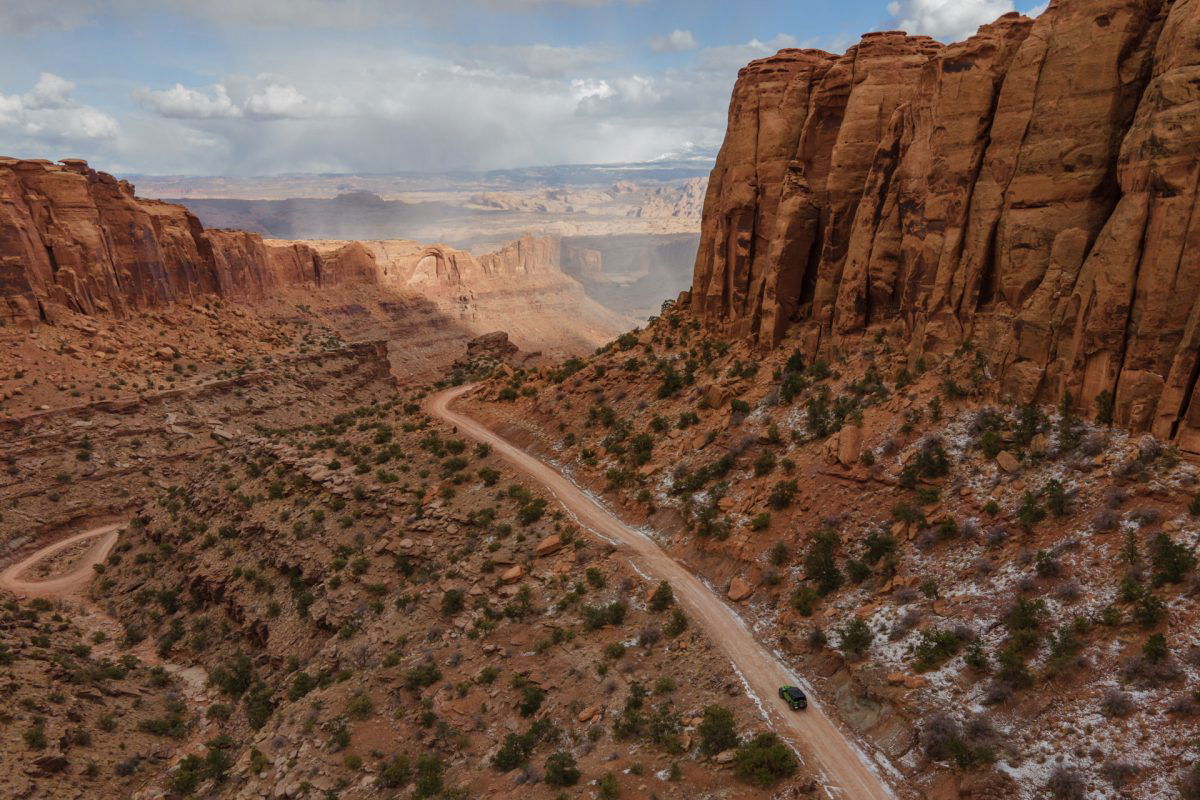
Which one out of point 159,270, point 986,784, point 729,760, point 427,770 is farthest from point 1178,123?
point 159,270

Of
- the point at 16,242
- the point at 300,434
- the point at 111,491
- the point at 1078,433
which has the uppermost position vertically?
the point at 16,242

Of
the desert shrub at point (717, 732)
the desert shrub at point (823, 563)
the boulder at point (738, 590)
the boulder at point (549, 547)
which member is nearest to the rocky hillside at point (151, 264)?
the boulder at point (549, 547)

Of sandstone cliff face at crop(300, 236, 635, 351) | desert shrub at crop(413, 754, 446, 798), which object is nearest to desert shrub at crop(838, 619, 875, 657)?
desert shrub at crop(413, 754, 446, 798)

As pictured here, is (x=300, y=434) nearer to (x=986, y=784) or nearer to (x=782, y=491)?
(x=782, y=491)

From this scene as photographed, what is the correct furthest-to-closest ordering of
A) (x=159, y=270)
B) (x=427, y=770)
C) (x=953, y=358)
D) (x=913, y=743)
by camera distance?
(x=159, y=270) → (x=953, y=358) → (x=427, y=770) → (x=913, y=743)

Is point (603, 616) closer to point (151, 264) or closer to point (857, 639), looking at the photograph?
point (857, 639)

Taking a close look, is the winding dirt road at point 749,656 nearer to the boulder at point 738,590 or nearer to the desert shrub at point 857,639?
the boulder at point 738,590
